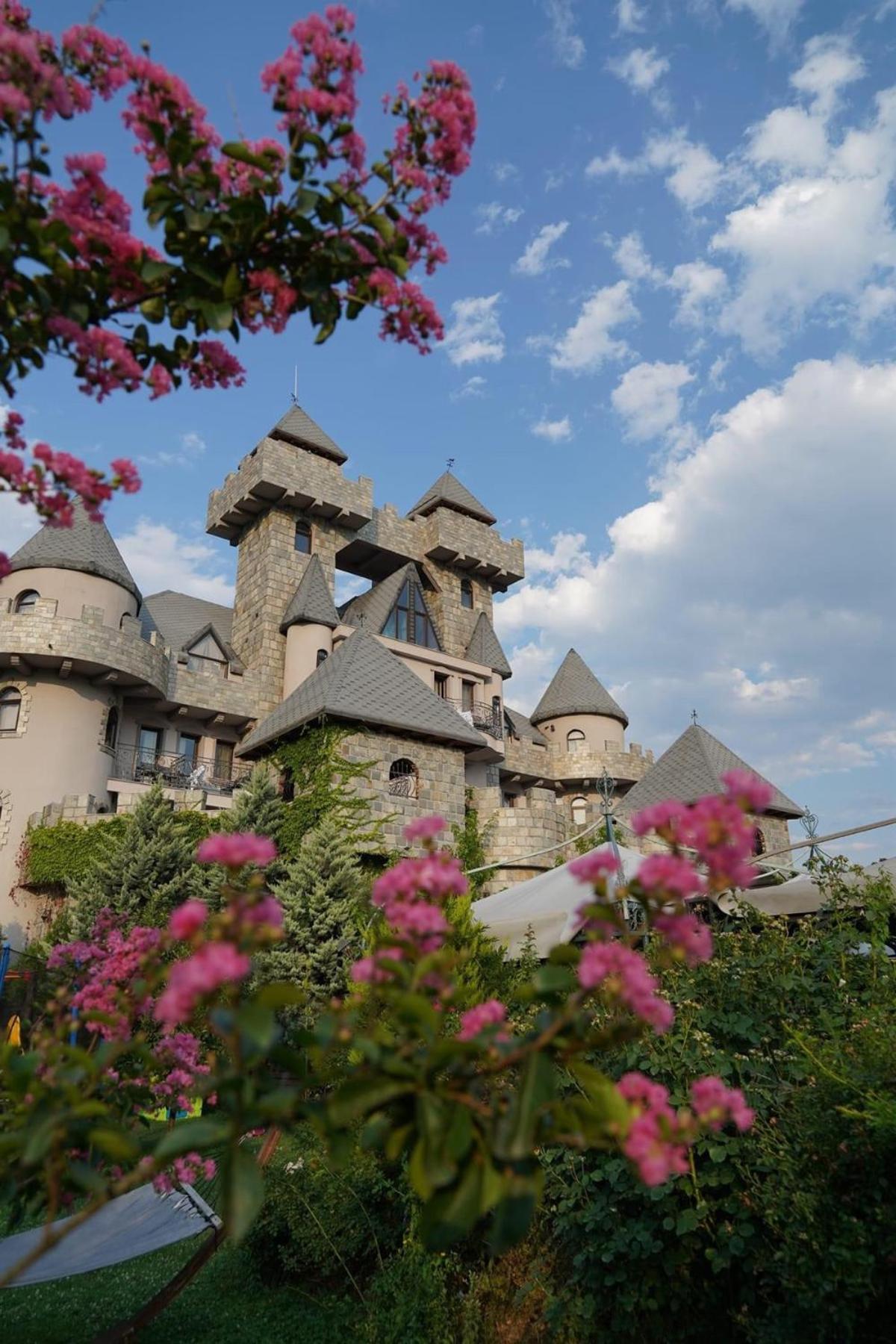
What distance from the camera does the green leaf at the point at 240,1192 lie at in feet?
4.33

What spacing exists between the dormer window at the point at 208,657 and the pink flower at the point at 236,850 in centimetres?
2322

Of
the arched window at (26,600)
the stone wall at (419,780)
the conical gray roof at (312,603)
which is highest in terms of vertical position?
the conical gray roof at (312,603)

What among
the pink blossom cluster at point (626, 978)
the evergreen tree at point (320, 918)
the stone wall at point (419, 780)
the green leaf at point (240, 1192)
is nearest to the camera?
the green leaf at point (240, 1192)

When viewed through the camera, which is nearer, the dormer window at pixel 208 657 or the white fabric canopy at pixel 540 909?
the white fabric canopy at pixel 540 909

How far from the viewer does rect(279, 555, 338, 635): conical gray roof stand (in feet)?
81.6

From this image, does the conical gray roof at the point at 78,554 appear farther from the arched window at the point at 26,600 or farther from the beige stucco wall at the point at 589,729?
the beige stucco wall at the point at 589,729

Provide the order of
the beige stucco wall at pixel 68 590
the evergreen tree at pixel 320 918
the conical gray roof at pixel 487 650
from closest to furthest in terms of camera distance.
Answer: the evergreen tree at pixel 320 918, the beige stucco wall at pixel 68 590, the conical gray roof at pixel 487 650

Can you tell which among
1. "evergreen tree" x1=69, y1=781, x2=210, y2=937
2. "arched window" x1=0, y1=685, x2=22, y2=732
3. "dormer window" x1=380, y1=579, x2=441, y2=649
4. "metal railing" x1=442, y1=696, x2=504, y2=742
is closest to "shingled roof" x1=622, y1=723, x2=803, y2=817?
"metal railing" x1=442, y1=696, x2=504, y2=742

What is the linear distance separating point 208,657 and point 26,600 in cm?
572

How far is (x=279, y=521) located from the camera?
26453mm

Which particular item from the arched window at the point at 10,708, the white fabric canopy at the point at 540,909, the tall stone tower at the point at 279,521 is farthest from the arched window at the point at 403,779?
the arched window at the point at 10,708

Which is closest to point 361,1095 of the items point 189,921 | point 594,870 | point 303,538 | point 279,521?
point 189,921

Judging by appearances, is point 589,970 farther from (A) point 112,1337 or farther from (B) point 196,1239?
(B) point 196,1239

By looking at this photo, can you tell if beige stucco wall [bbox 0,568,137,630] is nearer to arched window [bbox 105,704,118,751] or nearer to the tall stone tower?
arched window [bbox 105,704,118,751]
